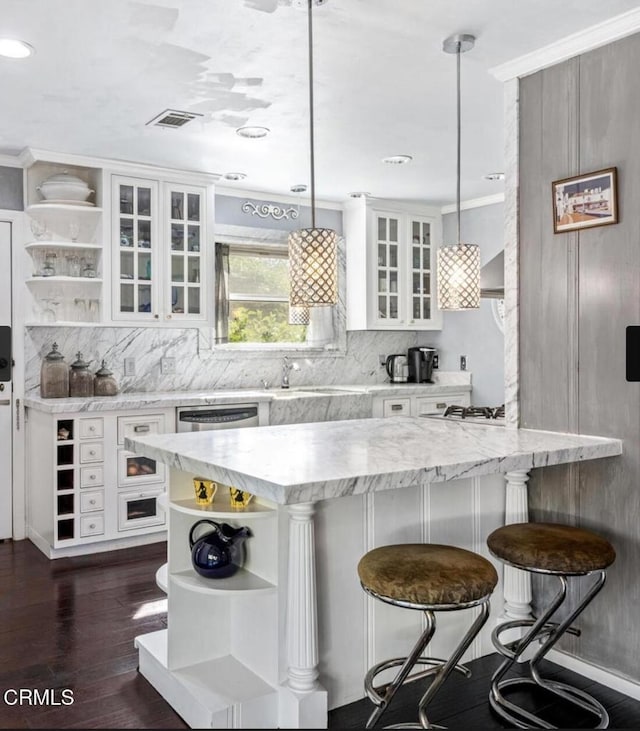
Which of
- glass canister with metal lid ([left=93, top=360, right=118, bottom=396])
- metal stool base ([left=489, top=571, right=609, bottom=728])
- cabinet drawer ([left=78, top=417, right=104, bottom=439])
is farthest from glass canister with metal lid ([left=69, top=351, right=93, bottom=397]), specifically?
metal stool base ([left=489, top=571, right=609, bottom=728])

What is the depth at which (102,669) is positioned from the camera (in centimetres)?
264

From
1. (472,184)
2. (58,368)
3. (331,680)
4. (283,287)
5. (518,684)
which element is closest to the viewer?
(331,680)

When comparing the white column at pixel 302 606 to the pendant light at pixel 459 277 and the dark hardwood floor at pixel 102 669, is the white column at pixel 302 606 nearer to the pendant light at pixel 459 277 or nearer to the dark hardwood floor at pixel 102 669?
the dark hardwood floor at pixel 102 669

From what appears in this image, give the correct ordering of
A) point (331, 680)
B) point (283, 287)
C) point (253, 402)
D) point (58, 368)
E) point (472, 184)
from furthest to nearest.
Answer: point (283, 287) < point (472, 184) < point (253, 402) < point (58, 368) < point (331, 680)

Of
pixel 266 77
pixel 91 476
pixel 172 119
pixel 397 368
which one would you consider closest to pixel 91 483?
pixel 91 476

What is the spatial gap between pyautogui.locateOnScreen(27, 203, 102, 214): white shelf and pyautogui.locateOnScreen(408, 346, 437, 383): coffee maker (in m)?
2.95

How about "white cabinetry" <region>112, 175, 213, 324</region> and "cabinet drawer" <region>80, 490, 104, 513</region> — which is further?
"white cabinetry" <region>112, 175, 213, 324</region>

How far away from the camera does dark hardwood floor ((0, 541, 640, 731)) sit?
2.29 m

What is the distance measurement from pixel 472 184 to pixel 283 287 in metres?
1.67

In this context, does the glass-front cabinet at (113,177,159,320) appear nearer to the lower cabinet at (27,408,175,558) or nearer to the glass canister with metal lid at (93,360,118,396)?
the glass canister with metal lid at (93,360,118,396)

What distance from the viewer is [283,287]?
5.63 m

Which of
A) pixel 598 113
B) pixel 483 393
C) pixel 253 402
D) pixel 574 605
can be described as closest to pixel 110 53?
pixel 598 113

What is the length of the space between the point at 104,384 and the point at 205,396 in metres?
0.65

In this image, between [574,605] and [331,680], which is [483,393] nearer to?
[574,605]
